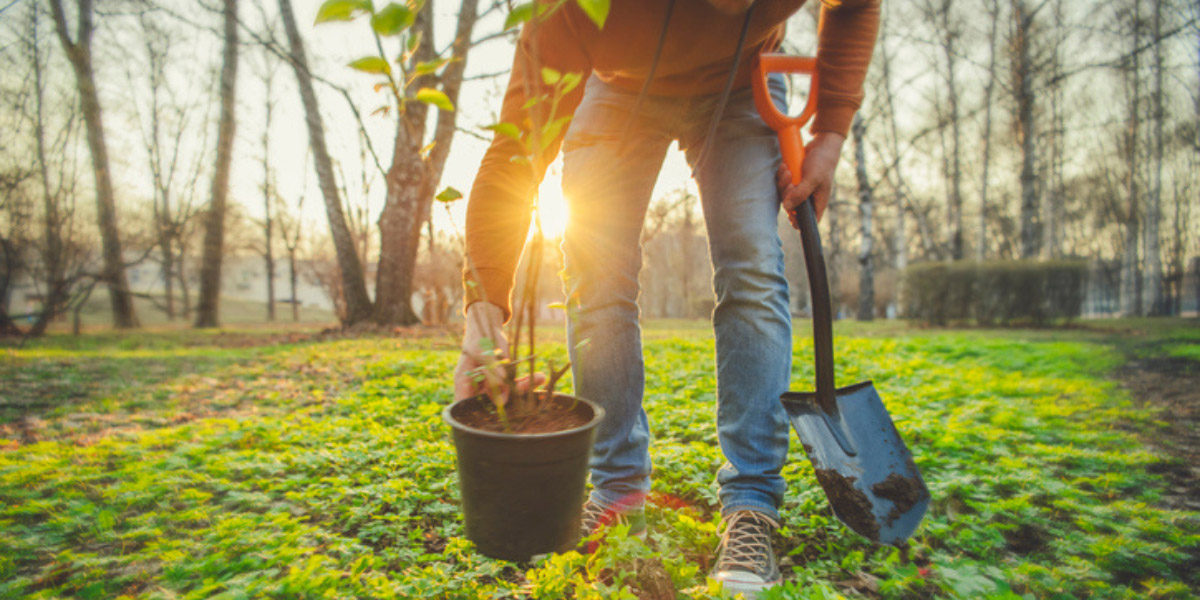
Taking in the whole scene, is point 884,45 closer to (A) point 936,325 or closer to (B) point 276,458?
(A) point 936,325

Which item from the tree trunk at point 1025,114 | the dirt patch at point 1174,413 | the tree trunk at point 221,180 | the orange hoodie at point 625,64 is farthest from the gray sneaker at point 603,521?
the tree trunk at point 221,180

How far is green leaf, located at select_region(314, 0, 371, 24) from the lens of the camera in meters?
0.70

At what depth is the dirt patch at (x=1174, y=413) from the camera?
2.07 m

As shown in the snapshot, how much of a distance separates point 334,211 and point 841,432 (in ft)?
33.5

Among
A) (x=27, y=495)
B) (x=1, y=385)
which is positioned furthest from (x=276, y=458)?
(x=1, y=385)

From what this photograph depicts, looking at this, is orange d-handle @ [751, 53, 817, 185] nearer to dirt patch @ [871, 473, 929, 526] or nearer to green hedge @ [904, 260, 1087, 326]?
dirt patch @ [871, 473, 929, 526]

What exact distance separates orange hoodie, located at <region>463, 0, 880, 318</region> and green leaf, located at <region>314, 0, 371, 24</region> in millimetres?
569

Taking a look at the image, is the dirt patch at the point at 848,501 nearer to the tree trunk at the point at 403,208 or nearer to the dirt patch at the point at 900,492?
the dirt patch at the point at 900,492

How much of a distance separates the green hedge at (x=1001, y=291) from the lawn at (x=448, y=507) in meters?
7.21

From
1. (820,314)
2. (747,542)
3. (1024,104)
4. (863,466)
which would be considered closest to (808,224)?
(820,314)

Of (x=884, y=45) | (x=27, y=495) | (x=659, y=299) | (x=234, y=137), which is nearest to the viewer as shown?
(x=27, y=495)

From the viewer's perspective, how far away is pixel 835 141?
5.49ft

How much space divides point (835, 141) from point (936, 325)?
10.6 meters

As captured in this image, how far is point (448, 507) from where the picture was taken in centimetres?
188
